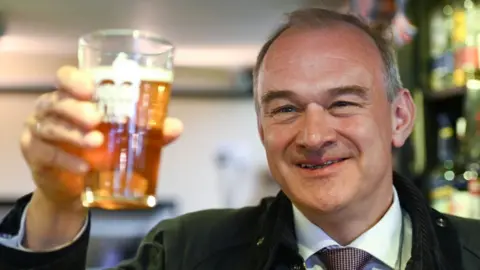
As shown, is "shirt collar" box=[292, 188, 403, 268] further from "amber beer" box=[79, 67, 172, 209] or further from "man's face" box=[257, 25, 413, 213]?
"amber beer" box=[79, 67, 172, 209]

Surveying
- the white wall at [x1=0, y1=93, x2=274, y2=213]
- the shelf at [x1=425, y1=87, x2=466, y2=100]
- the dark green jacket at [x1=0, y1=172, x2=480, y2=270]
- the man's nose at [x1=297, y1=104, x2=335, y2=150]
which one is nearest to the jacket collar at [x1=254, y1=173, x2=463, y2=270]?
the dark green jacket at [x1=0, y1=172, x2=480, y2=270]

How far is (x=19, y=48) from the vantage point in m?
3.96

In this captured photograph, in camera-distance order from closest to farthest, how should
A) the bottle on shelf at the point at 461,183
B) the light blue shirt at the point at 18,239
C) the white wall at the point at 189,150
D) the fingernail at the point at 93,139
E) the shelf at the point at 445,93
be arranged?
the fingernail at the point at 93,139 → the light blue shirt at the point at 18,239 → the bottle on shelf at the point at 461,183 → the shelf at the point at 445,93 → the white wall at the point at 189,150

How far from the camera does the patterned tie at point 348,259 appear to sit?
1.35 m

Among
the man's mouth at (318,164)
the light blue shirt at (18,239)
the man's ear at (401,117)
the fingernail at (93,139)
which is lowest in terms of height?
the light blue shirt at (18,239)

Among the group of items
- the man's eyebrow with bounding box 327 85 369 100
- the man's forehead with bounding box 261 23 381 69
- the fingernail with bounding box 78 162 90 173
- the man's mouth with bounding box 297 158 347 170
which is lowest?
the man's mouth with bounding box 297 158 347 170

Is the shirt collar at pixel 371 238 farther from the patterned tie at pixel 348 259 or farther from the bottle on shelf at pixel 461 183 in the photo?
the bottle on shelf at pixel 461 183

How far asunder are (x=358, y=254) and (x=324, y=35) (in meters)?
0.48

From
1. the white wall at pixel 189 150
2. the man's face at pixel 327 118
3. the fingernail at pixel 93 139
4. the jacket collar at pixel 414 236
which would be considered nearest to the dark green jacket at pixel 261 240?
the jacket collar at pixel 414 236

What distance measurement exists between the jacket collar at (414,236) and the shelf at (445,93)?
702 mm

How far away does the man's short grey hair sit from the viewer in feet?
4.80

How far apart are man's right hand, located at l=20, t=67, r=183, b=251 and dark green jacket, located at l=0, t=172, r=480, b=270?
1.19ft

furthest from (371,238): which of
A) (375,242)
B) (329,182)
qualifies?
(329,182)

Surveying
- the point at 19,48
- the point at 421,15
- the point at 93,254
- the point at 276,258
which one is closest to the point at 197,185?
the point at 93,254
